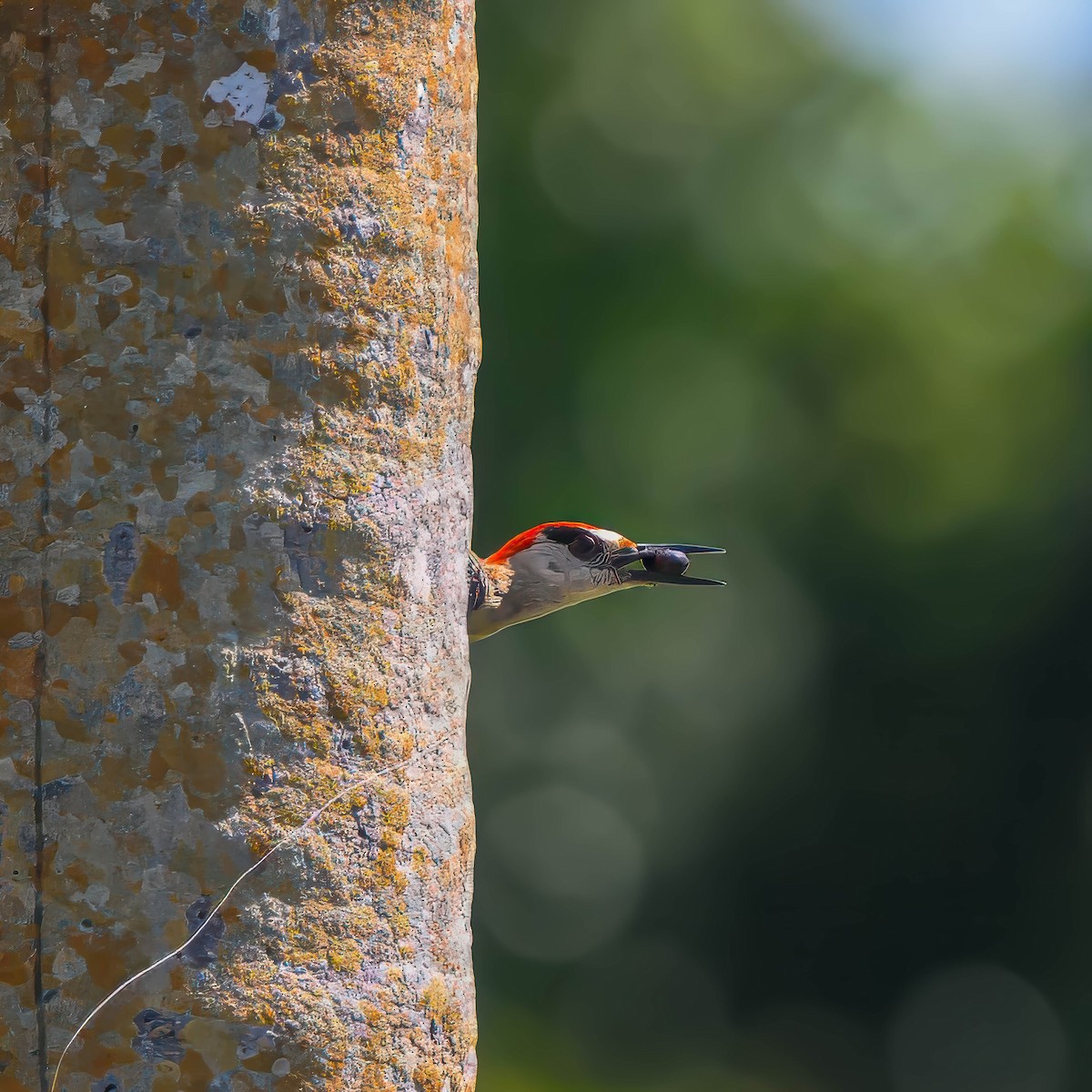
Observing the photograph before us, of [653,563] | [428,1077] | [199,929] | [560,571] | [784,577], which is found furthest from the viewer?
[784,577]

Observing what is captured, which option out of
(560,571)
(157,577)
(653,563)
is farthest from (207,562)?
(653,563)

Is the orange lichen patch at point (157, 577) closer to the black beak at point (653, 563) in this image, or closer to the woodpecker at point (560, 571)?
the woodpecker at point (560, 571)

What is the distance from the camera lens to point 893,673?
14.1 metres

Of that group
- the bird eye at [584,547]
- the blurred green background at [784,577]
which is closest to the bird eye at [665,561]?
the bird eye at [584,547]

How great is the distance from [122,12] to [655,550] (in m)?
2.39

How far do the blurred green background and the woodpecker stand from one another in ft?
32.3

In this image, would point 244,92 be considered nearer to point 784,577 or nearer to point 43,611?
point 43,611

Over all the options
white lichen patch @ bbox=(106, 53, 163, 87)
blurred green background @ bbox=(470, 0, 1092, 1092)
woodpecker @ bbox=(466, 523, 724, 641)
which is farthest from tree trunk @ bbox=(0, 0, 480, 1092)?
blurred green background @ bbox=(470, 0, 1092, 1092)

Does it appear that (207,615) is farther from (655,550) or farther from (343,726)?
(655,550)

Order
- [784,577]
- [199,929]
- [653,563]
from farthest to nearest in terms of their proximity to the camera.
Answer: [784,577] < [653,563] < [199,929]

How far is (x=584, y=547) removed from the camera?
3484 millimetres

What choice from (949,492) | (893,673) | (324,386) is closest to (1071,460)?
(949,492)

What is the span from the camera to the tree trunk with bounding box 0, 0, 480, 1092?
136cm

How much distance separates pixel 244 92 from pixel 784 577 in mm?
13133
